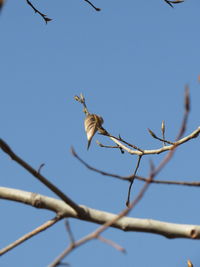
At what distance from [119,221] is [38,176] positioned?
0.33m

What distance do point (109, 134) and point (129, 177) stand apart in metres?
1.82

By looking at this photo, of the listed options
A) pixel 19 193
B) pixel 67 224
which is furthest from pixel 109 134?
pixel 67 224

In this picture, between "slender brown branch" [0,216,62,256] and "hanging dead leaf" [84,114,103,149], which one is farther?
"hanging dead leaf" [84,114,103,149]

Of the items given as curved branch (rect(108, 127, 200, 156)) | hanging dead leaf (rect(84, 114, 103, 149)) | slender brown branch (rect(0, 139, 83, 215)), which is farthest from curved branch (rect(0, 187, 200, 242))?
curved branch (rect(108, 127, 200, 156))

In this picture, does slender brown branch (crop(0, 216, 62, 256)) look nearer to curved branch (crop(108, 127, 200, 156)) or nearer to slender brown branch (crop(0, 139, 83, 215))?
slender brown branch (crop(0, 139, 83, 215))

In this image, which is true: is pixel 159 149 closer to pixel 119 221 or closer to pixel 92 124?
pixel 92 124

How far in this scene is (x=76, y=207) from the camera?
1721mm

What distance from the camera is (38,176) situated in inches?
65.4

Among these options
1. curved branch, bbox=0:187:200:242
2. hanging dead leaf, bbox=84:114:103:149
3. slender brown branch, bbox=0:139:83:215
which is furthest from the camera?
hanging dead leaf, bbox=84:114:103:149

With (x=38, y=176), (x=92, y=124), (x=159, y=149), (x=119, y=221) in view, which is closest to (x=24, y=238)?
(x=38, y=176)

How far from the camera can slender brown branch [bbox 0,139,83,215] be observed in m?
1.60

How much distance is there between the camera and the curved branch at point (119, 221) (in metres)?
1.70

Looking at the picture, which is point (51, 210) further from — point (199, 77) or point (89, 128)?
point (89, 128)

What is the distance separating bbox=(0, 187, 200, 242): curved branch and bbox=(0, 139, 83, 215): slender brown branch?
0.17 feet
